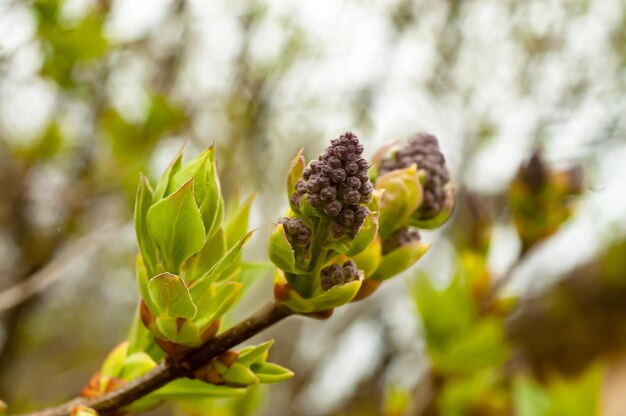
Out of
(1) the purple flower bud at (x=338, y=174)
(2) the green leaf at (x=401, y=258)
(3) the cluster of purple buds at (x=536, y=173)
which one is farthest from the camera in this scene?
Result: (3) the cluster of purple buds at (x=536, y=173)

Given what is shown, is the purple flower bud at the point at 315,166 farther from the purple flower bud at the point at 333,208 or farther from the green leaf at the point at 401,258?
the green leaf at the point at 401,258

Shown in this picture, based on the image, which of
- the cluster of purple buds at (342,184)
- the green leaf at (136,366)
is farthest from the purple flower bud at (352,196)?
the green leaf at (136,366)

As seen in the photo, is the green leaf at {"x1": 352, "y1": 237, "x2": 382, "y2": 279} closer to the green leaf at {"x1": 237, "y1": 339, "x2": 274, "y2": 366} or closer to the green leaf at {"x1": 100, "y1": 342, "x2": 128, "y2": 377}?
the green leaf at {"x1": 237, "y1": 339, "x2": 274, "y2": 366}

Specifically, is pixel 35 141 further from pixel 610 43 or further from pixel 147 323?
pixel 610 43

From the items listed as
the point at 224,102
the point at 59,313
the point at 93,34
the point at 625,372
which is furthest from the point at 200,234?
→ the point at 625,372

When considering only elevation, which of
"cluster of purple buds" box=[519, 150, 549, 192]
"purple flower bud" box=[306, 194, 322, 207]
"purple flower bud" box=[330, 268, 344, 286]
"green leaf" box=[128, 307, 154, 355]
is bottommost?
"purple flower bud" box=[330, 268, 344, 286]

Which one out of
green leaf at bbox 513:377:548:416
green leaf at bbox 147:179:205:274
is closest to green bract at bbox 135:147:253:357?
green leaf at bbox 147:179:205:274
